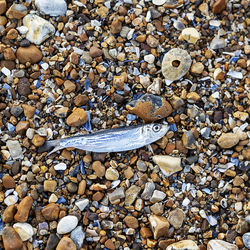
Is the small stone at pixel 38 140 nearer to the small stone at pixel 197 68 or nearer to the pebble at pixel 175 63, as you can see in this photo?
the pebble at pixel 175 63

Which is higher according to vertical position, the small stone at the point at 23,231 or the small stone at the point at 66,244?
the small stone at the point at 23,231

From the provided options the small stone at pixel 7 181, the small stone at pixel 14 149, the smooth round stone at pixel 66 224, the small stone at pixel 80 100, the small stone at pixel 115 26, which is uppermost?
the small stone at pixel 115 26

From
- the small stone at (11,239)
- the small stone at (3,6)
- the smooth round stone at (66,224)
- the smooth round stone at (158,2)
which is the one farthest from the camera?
the smooth round stone at (158,2)

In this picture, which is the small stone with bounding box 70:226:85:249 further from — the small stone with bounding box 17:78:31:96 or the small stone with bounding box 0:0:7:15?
the small stone with bounding box 0:0:7:15

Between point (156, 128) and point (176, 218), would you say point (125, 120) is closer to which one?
point (156, 128)

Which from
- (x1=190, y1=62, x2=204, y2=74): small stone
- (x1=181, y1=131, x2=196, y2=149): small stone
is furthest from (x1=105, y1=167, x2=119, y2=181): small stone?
(x1=190, y1=62, x2=204, y2=74): small stone

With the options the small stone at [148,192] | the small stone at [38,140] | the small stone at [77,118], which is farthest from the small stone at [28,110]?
the small stone at [148,192]

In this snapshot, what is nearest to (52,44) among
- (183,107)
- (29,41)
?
(29,41)
